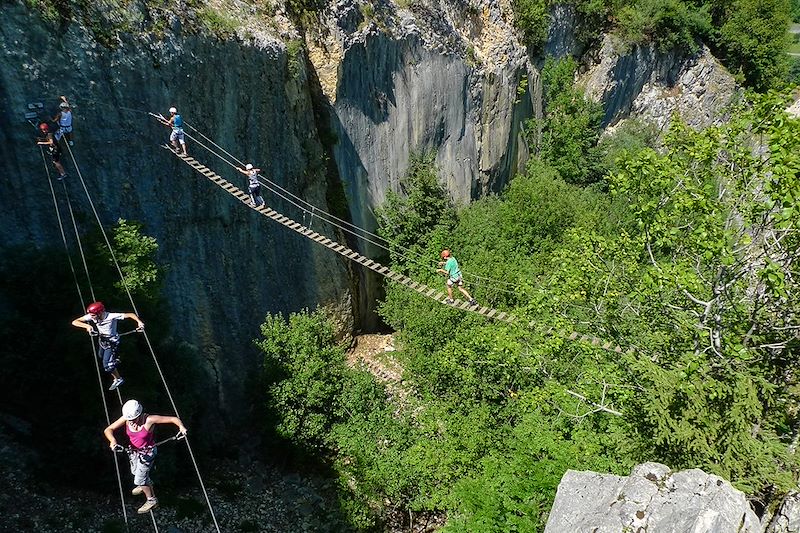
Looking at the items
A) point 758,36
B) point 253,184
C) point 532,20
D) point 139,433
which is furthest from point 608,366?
point 758,36

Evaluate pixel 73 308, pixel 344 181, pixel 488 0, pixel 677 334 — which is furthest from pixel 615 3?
pixel 73 308

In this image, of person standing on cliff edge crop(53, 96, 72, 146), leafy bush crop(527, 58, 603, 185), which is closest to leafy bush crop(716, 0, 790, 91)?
leafy bush crop(527, 58, 603, 185)

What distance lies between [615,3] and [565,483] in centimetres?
4144

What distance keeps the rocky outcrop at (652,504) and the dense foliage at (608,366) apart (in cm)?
243

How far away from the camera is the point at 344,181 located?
2609 centimetres

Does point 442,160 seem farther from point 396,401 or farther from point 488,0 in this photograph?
point 396,401

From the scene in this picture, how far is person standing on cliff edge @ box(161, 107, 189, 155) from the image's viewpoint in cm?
1792

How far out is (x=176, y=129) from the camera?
18016 mm

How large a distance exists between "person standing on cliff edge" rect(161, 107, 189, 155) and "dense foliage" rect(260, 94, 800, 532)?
679 cm

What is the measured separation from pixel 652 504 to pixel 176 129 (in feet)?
53.0

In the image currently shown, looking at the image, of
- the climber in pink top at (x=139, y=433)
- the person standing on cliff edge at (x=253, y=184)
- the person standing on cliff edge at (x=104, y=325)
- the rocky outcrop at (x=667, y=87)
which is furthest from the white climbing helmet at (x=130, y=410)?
the rocky outcrop at (x=667, y=87)

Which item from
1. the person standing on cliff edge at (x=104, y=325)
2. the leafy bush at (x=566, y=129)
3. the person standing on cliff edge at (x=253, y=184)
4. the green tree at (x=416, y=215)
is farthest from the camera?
the leafy bush at (x=566, y=129)

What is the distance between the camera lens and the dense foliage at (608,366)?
11.1 m

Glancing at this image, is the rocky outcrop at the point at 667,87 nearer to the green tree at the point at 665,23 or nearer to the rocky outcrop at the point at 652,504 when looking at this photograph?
the green tree at the point at 665,23
